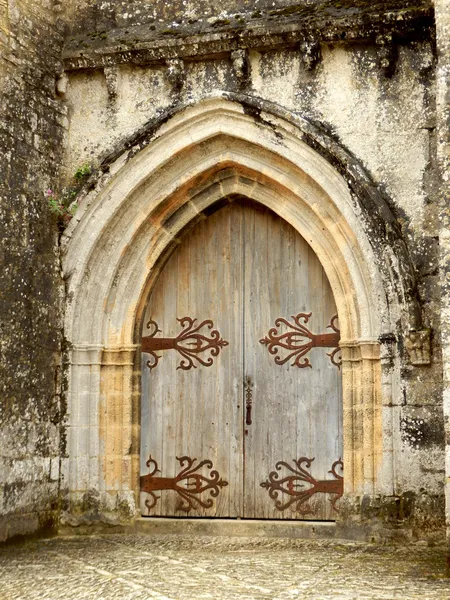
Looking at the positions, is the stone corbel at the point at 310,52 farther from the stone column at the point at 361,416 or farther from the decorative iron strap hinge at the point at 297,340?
the stone column at the point at 361,416

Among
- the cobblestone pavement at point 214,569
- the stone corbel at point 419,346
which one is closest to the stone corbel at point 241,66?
the stone corbel at point 419,346

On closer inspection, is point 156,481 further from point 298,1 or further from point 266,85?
point 298,1

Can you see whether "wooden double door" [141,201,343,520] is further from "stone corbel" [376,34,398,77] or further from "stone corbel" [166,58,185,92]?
"stone corbel" [376,34,398,77]

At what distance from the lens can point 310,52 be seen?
20.5ft

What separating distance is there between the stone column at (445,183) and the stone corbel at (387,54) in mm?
Answer: 1033

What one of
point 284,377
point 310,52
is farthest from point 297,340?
point 310,52

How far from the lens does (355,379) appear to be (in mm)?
6207

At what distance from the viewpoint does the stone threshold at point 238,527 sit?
246 inches

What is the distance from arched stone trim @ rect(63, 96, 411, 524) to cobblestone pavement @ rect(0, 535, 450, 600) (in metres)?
0.55

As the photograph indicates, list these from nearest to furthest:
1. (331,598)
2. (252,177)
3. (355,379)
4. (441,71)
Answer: (331,598) → (441,71) → (355,379) → (252,177)

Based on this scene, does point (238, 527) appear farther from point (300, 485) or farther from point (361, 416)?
point (361, 416)

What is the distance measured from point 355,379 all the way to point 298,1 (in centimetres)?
266

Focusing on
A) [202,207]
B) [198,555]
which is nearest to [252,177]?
[202,207]

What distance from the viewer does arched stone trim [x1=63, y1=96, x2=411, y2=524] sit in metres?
6.18
